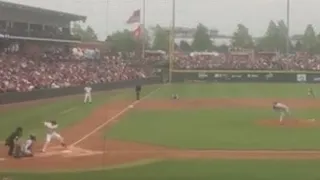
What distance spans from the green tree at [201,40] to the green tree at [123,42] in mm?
20709

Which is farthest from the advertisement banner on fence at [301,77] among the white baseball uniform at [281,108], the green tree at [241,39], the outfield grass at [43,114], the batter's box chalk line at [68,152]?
the batter's box chalk line at [68,152]

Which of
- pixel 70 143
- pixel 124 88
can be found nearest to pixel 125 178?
pixel 70 143

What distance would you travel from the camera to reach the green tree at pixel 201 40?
10119cm

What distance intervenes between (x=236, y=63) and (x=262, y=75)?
582 centimetres

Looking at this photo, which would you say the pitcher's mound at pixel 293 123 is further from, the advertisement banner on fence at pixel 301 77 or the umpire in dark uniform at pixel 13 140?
the advertisement banner on fence at pixel 301 77

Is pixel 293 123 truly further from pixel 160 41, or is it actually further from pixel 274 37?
pixel 274 37

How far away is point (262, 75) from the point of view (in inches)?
2643

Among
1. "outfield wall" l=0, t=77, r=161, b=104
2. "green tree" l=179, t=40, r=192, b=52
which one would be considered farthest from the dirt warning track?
"green tree" l=179, t=40, r=192, b=52

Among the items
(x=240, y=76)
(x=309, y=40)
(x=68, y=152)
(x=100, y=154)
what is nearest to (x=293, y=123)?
(x=100, y=154)

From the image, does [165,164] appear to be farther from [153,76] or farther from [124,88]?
[153,76]

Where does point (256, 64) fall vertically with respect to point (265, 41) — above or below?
below

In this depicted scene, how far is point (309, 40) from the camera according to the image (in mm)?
102250

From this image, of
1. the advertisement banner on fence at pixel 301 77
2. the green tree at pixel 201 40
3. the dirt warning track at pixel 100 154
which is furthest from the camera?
the green tree at pixel 201 40

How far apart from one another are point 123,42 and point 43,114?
51.6 metres
